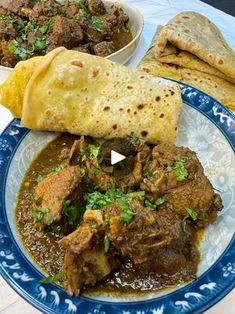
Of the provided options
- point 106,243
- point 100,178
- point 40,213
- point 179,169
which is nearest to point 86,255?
point 106,243

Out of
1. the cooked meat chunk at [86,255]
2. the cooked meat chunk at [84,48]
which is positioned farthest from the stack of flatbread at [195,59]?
the cooked meat chunk at [86,255]

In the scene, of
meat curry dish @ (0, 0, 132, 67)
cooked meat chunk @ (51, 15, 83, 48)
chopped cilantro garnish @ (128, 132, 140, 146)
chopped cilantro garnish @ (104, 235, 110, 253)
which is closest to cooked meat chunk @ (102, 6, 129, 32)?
meat curry dish @ (0, 0, 132, 67)

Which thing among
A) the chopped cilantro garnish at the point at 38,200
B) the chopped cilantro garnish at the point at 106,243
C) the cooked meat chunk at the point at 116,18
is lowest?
the chopped cilantro garnish at the point at 38,200

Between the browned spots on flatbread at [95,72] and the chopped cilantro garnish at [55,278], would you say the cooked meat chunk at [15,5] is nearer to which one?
the browned spots on flatbread at [95,72]

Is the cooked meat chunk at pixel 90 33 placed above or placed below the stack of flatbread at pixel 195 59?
below

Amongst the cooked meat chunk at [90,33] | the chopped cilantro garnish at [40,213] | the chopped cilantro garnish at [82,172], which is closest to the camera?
the chopped cilantro garnish at [40,213]

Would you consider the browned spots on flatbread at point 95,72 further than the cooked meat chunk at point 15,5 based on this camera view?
No

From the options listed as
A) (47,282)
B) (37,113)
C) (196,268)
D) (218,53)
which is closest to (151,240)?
(196,268)

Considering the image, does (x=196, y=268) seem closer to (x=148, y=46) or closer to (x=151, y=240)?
(x=151, y=240)
